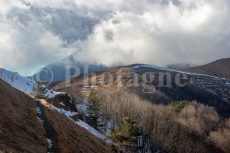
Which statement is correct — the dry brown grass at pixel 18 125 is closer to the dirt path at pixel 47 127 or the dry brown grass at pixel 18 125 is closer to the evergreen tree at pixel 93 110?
the dirt path at pixel 47 127

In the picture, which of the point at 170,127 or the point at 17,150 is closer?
the point at 17,150

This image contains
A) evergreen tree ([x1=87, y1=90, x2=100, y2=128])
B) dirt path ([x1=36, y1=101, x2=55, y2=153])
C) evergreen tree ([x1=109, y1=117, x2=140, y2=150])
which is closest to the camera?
dirt path ([x1=36, y1=101, x2=55, y2=153])

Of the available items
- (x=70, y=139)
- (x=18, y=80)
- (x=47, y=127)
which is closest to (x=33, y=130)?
(x=47, y=127)

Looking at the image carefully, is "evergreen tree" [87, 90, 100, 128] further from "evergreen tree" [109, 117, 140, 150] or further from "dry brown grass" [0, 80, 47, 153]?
"evergreen tree" [109, 117, 140, 150]

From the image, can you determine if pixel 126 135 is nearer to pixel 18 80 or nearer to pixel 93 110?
pixel 93 110

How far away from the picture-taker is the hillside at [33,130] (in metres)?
75.7

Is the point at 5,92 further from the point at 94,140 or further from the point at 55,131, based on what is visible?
the point at 94,140

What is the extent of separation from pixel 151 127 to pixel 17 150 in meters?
119

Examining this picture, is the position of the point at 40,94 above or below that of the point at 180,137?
above

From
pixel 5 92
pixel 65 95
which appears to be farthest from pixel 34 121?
pixel 65 95

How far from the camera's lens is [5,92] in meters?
112

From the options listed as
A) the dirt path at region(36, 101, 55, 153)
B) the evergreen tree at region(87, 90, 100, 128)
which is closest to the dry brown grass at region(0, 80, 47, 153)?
the dirt path at region(36, 101, 55, 153)

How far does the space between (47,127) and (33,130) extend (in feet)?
41.4

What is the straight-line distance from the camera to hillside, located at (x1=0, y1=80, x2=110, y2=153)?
7573 centimetres
